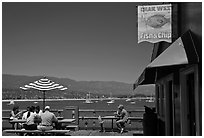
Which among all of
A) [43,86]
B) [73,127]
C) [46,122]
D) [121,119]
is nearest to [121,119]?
[121,119]

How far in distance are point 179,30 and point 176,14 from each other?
1.13 ft

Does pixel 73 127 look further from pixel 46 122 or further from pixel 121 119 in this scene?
pixel 46 122

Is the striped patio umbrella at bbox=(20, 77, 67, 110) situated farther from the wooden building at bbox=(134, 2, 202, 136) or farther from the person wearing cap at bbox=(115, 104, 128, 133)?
the wooden building at bbox=(134, 2, 202, 136)

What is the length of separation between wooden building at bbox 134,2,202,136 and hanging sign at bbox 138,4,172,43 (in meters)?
0.27

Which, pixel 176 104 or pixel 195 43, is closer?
pixel 195 43

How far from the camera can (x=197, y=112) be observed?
5.23 metres

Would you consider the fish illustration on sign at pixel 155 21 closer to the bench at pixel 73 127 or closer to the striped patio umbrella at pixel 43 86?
the bench at pixel 73 127

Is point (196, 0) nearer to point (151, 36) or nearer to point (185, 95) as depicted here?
point (151, 36)

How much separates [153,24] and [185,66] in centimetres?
91

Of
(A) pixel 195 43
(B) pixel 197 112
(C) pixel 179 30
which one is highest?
(C) pixel 179 30

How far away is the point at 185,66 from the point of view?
5.84 meters

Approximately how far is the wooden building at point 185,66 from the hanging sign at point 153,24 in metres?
0.27

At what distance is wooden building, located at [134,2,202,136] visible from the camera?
491 cm

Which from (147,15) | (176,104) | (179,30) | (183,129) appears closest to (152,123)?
(176,104)
